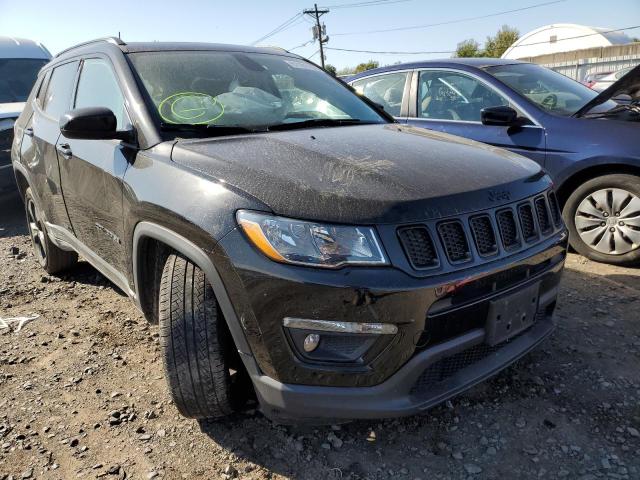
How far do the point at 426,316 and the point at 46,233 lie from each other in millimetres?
3358

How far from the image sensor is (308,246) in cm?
169

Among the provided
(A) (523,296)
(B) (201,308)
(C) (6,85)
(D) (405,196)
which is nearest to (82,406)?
(B) (201,308)

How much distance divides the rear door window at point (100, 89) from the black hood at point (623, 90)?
329 centimetres

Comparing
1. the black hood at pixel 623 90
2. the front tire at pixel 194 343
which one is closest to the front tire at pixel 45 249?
the front tire at pixel 194 343

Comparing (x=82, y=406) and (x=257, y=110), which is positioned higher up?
(x=257, y=110)

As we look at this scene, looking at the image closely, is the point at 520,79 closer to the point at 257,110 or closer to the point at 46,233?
the point at 257,110

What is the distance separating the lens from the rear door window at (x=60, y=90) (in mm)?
3354

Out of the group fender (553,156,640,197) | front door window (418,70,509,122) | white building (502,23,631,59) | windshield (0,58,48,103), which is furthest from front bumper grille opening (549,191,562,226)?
white building (502,23,631,59)

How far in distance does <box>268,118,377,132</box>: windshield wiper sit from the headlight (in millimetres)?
987

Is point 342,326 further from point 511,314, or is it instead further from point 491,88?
point 491,88

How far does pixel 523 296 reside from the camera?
200 centimetres

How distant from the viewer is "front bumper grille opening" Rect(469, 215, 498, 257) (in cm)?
184

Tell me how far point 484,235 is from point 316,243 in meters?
0.64

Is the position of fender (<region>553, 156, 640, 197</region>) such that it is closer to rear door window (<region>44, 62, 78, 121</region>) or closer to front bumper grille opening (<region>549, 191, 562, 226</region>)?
front bumper grille opening (<region>549, 191, 562, 226</region>)
